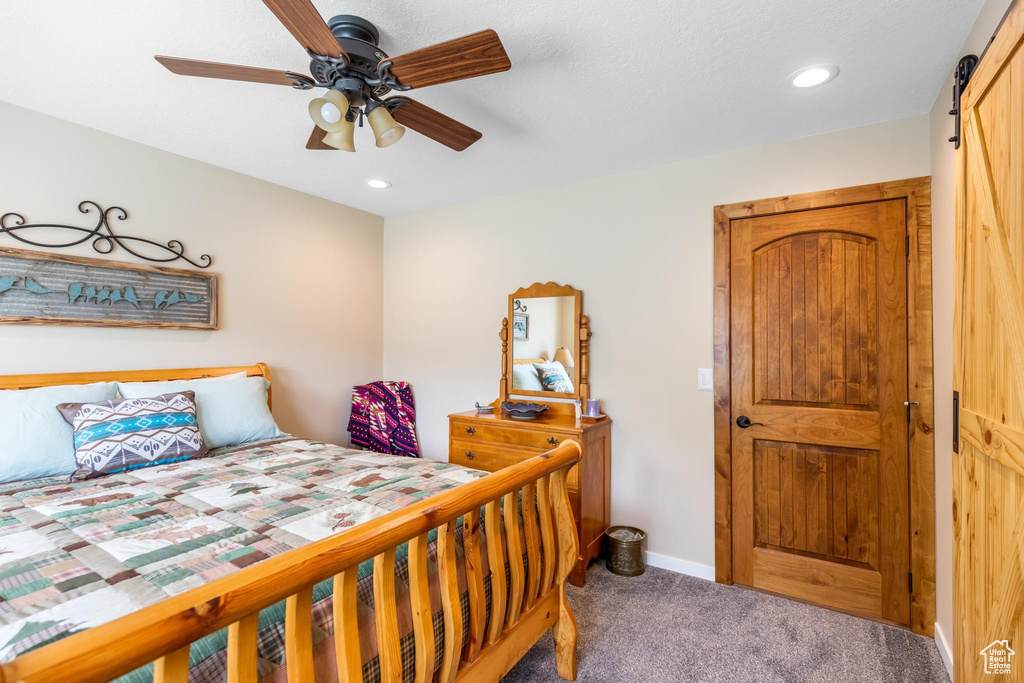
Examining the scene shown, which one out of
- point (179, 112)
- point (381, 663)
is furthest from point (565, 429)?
point (179, 112)

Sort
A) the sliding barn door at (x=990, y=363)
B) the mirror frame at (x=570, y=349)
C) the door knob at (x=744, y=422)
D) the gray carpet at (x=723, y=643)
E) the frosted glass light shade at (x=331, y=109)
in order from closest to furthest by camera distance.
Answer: the sliding barn door at (x=990, y=363), the frosted glass light shade at (x=331, y=109), the gray carpet at (x=723, y=643), the door knob at (x=744, y=422), the mirror frame at (x=570, y=349)

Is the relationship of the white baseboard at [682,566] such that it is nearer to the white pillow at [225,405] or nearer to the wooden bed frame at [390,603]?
the wooden bed frame at [390,603]

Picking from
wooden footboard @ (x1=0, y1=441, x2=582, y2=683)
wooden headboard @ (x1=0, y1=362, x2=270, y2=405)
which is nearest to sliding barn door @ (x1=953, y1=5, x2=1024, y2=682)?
wooden footboard @ (x1=0, y1=441, x2=582, y2=683)

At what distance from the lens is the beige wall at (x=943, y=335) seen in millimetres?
1930

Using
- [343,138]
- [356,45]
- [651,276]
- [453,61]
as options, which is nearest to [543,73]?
[453,61]

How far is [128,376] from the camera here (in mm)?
2568

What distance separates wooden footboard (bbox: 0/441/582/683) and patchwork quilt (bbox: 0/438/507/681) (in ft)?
0.24

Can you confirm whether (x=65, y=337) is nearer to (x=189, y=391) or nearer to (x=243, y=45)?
(x=189, y=391)

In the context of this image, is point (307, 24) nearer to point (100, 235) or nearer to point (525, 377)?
point (100, 235)

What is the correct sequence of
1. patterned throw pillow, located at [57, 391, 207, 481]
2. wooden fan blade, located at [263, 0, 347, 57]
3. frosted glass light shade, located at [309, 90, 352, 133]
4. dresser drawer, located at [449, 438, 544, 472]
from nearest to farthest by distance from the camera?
wooden fan blade, located at [263, 0, 347, 57]
frosted glass light shade, located at [309, 90, 352, 133]
patterned throw pillow, located at [57, 391, 207, 481]
dresser drawer, located at [449, 438, 544, 472]

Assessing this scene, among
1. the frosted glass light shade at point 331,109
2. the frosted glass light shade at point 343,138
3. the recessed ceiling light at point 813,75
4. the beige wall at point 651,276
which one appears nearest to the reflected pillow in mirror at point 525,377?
the beige wall at point 651,276

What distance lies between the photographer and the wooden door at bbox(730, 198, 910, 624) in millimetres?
2270

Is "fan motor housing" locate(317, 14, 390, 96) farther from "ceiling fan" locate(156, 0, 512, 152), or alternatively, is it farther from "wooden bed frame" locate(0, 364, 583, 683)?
"wooden bed frame" locate(0, 364, 583, 683)

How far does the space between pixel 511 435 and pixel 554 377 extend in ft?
1.80
